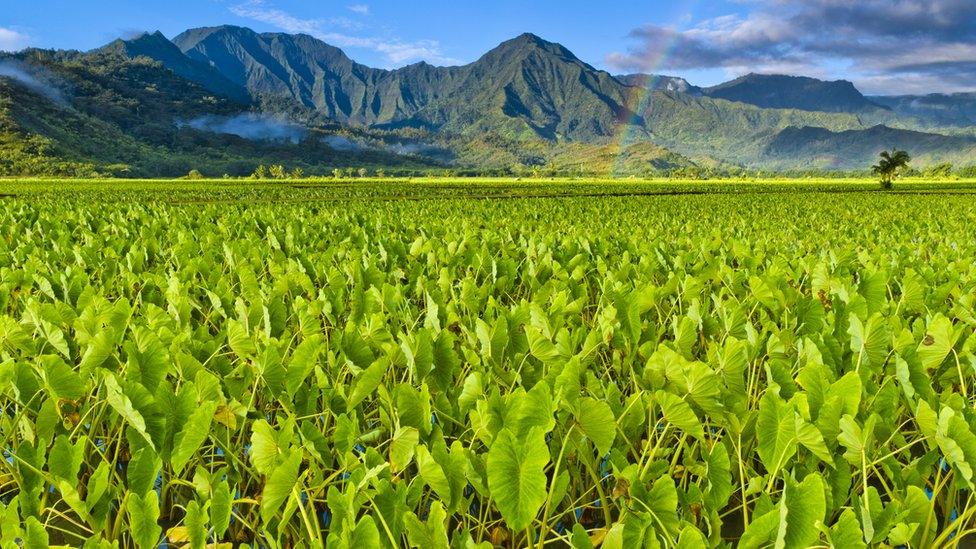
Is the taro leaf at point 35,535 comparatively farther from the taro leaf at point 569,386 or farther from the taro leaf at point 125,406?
the taro leaf at point 569,386

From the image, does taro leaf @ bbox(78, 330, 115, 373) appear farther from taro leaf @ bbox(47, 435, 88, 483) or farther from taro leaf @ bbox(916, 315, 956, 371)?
taro leaf @ bbox(916, 315, 956, 371)

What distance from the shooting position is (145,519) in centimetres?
197

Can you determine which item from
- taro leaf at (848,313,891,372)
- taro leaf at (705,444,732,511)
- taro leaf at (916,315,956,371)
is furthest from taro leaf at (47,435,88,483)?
taro leaf at (916,315,956,371)

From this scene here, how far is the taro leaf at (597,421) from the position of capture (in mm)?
2232

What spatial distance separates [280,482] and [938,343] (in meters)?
3.11

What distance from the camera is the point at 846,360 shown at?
12.0 feet

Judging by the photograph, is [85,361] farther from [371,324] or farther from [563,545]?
[563,545]

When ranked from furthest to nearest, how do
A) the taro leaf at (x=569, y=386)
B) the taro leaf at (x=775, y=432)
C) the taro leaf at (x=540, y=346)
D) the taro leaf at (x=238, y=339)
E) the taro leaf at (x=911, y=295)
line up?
the taro leaf at (x=911, y=295) < the taro leaf at (x=238, y=339) < the taro leaf at (x=540, y=346) < the taro leaf at (x=569, y=386) < the taro leaf at (x=775, y=432)

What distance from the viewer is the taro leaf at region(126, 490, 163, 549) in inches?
77.0

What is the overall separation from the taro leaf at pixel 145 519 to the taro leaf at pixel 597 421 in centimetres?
139

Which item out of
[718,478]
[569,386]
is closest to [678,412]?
[718,478]

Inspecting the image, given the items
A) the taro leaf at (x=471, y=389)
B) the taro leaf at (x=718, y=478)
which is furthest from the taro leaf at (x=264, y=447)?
the taro leaf at (x=718, y=478)

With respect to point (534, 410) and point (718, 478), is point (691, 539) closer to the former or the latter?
point (718, 478)

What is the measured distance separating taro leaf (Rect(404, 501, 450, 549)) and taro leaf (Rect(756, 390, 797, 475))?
117 cm
